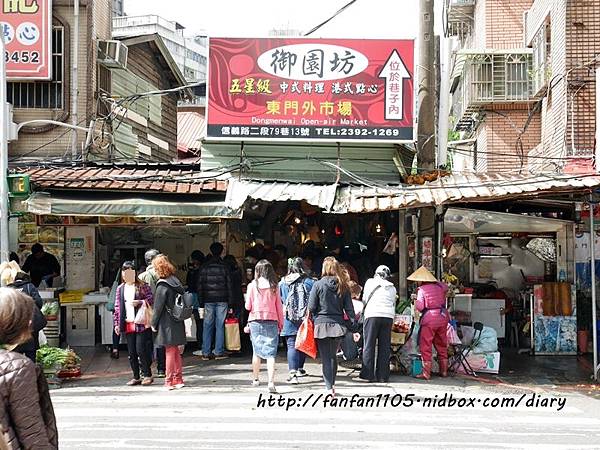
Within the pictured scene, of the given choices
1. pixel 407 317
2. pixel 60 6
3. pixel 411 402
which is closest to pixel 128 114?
pixel 60 6

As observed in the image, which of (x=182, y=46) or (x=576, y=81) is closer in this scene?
(x=576, y=81)

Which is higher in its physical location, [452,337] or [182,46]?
[182,46]

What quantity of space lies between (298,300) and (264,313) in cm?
79

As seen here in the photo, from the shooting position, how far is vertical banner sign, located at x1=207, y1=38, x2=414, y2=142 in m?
14.1

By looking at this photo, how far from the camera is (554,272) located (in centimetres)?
1512

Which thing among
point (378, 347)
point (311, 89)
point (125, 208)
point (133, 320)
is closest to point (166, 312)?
point (133, 320)

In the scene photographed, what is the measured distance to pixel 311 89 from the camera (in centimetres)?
1413

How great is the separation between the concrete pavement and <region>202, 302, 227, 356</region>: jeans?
124cm

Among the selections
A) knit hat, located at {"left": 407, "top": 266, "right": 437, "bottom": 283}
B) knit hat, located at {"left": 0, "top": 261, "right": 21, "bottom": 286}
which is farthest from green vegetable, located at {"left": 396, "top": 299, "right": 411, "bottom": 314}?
knit hat, located at {"left": 0, "top": 261, "right": 21, "bottom": 286}

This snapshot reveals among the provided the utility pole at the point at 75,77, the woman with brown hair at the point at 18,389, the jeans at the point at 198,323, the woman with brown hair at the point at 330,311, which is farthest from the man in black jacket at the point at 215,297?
the woman with brown hair at the point at 18,389

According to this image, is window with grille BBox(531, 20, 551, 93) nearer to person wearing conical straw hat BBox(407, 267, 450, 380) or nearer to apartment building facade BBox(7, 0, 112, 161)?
person wearing conical straw hat BBox(407, 267, 450, 380)

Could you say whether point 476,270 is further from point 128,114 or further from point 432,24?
point 128,114

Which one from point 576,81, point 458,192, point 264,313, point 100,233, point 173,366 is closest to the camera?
point 264,313

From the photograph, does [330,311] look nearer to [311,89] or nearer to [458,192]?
[458,192]
